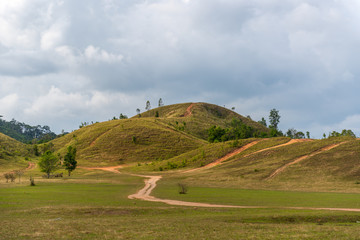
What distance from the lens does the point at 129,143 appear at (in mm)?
149875

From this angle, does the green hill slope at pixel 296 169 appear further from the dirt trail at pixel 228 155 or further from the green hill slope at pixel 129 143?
the green hill slope at pixel 129 143

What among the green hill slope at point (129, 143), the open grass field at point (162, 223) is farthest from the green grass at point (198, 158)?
the open grass field at point (162, 223)

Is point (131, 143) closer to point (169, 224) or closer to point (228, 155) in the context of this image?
point (228, 155)

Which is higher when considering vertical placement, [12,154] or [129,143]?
[129,143]

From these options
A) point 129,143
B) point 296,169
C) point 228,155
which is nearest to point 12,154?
point 129,143

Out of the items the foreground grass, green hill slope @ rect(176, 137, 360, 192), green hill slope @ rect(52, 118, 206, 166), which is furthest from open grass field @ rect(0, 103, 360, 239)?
green hill slope @ rect(52, 118, 206, 166)

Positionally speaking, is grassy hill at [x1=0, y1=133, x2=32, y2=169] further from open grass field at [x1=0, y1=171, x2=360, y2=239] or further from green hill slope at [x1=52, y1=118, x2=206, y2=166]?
open grass field at [x1=0, y1=171, x2=360, y2=239]

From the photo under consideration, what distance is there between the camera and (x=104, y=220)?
78.0ft

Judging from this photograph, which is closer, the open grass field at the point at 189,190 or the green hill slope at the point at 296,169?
the open grass field at the point at 189,190

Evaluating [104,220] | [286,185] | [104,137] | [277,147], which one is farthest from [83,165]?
[104,220]

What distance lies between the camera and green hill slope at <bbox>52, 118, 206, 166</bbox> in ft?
443

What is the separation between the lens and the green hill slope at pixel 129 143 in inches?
5320

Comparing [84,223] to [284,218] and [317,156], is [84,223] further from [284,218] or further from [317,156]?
[317,156]

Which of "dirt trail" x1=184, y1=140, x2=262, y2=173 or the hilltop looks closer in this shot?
"dirt trail" x1=184, y1=140, x2=262, y2=173
